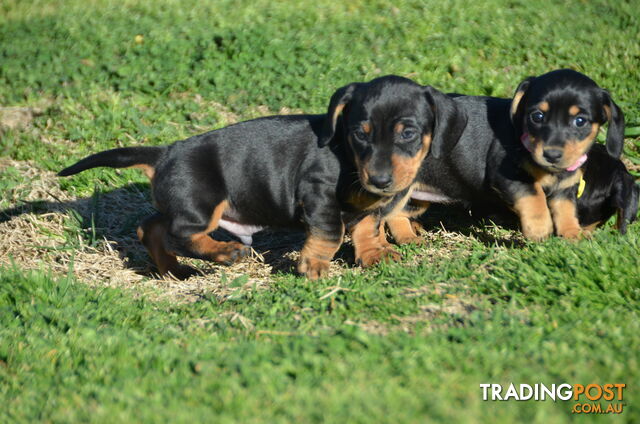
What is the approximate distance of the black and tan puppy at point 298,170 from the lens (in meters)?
4.43

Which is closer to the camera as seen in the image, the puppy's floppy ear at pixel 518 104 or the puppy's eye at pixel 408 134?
the puppy's eye at pixel 408 134

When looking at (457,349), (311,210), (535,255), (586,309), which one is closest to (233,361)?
(457,349)

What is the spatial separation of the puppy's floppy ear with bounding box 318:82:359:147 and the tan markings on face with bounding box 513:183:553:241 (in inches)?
56.6

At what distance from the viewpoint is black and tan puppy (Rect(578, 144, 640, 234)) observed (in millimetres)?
5270

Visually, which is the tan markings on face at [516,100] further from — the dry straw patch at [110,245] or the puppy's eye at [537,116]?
the dry straw patch at [110,245]

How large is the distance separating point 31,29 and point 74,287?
5.91 meters

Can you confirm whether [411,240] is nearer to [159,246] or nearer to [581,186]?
[581,186]

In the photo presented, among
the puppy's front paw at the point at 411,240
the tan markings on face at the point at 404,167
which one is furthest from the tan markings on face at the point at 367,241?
the tan markings on face at the point at 404,167

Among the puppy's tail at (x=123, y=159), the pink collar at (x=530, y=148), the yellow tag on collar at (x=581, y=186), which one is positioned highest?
the pink collar at (x=530, y=148)

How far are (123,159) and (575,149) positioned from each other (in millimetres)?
3038

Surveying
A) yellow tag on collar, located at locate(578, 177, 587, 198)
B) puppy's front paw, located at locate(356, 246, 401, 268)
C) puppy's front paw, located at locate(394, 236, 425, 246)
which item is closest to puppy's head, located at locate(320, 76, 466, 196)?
puppy's front paw, located at locate(356, 246, 401, 268)

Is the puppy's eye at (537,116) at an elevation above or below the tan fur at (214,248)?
above

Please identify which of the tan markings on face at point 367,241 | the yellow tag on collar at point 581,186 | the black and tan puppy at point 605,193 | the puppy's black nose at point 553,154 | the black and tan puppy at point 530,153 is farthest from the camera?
the yellow tag on collar at point 581,186

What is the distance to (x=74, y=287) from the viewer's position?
4.52 metres
